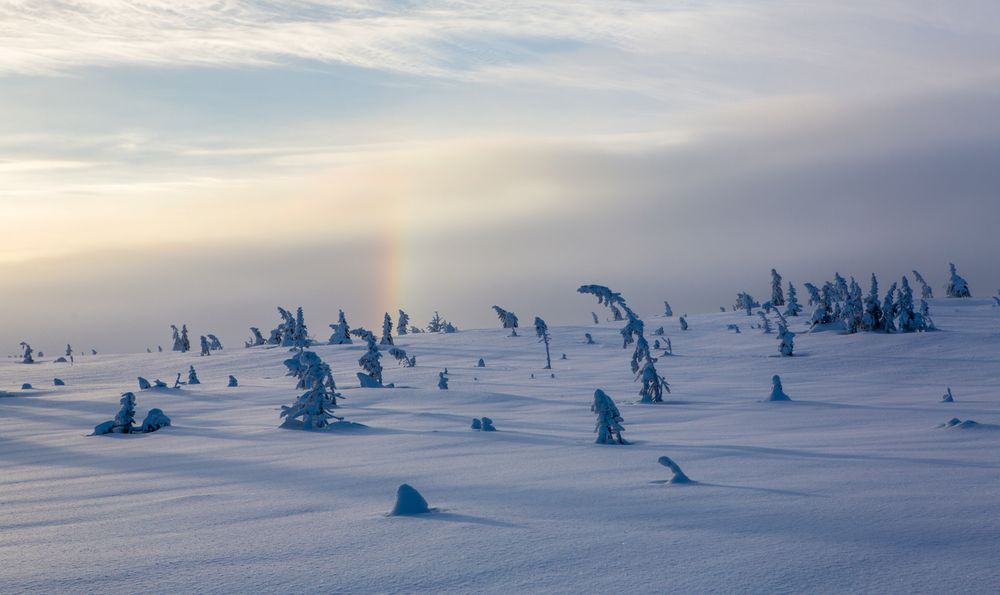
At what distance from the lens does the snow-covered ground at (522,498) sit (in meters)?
5.32

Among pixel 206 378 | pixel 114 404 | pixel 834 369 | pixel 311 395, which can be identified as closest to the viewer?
pixel 311 395

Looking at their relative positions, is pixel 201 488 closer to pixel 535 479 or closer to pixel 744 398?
pixel 535 479

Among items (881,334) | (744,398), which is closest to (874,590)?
(744,398)

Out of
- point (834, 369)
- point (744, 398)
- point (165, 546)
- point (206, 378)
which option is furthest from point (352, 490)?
point (206, 378)

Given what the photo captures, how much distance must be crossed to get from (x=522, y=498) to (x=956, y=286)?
49.3m

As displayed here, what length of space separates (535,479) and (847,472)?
11.0 ft

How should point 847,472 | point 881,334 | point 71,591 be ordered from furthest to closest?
point 881,334 → point 847,472 → point 71,591

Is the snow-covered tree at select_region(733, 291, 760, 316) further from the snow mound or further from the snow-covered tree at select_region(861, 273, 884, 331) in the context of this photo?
the snow mound

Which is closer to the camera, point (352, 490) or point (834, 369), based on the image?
point (352, 490)

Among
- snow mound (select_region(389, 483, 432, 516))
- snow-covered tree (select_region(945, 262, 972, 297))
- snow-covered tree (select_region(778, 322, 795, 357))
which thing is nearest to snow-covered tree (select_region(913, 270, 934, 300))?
snow-covered tree (select_region(945, 262, 972, 297))

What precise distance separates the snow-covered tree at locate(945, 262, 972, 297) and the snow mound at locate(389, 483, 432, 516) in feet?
163

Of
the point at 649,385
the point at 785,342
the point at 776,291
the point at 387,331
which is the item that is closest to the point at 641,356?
the point at 649,385

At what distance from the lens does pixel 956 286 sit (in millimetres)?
49281

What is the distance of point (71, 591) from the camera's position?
532 cm
